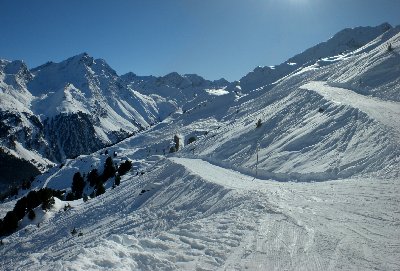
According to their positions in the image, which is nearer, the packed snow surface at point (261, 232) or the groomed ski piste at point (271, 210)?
the packed snow surface at point (261, 232)

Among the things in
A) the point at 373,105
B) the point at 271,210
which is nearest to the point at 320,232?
the point at 271,210

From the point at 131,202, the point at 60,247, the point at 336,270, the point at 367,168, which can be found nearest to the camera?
the point at 336,270

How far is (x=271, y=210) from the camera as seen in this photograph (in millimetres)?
19547

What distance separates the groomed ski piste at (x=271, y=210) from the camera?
46.4ft

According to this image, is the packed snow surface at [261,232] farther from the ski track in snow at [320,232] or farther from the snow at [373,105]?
the snow at [373,105]

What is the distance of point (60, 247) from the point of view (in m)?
29.6

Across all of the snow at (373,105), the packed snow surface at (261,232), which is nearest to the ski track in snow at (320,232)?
the packed snow surface at (261,232)

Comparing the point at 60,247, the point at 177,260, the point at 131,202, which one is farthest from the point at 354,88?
the point at 177,260

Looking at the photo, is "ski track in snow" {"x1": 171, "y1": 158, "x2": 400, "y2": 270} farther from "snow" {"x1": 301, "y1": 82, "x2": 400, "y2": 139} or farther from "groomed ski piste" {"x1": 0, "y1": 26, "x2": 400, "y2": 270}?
"snow" {"x1": 301, "y1": 82, "x2": 400, "y2": 139}

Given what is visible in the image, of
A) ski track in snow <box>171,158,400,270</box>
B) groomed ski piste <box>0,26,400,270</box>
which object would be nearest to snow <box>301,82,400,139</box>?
groomed ski piste <box>0,26,400,270</box>

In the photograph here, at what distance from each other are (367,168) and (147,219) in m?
15.5

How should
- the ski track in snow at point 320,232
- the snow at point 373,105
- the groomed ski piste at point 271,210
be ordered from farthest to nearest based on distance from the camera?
the snow at point 373,105 → the groomed ski piste at point 271,210 → the ski track in snow at point 320,232

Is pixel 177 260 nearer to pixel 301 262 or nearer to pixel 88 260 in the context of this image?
pixel 88 260

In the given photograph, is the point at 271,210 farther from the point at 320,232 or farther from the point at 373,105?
the point at 373,105
